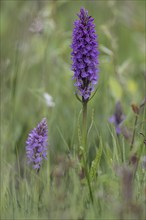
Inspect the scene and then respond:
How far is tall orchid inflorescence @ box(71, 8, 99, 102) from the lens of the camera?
198 centimetres

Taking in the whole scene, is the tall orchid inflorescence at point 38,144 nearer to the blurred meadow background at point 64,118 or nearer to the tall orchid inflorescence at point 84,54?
the blurred meadow background at point 64,118

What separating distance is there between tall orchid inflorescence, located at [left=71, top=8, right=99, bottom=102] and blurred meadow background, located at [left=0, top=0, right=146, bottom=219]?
11 centimetres

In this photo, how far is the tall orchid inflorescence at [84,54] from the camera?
77.9 inches

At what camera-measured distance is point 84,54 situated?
1979mm

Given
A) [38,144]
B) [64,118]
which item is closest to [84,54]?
[38,144]

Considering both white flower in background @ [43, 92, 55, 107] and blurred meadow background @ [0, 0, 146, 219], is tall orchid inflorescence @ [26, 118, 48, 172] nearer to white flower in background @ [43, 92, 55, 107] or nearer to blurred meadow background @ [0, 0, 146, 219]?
blurred meadow background @ [0, 0, 146, 219]

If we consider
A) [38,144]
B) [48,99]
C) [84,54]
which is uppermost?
[48,99]

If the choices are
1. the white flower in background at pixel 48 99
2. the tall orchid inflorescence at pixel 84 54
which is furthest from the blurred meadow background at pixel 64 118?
the tall orchid inflorescence at pixel 84 54

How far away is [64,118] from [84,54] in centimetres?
156

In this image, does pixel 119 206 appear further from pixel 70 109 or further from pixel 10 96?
pixel 70 109

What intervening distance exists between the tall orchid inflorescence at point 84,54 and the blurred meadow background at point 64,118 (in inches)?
4.5

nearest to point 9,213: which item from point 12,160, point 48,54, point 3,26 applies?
point 12,160

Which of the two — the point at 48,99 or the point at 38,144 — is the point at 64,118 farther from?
the point at 38,144

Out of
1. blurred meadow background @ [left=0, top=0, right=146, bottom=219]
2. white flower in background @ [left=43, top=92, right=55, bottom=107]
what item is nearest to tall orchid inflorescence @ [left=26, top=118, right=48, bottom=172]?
blurred meadow background @ [left=0, top=0, right=146, bottom=219]
